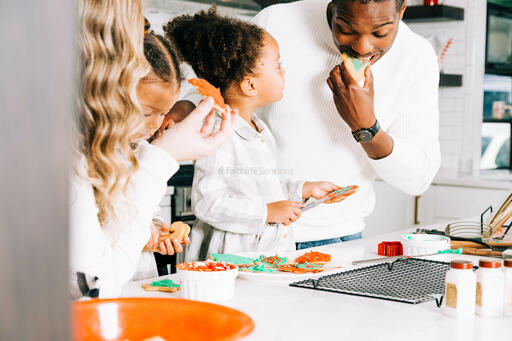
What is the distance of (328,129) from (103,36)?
4.75 feet

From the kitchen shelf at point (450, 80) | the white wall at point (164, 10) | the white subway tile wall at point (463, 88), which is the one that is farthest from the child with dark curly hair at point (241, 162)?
the white subway tile wall at point (463, 88)

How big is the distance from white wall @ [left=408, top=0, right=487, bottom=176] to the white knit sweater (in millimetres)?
2373

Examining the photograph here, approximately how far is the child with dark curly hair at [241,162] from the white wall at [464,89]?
2659mm

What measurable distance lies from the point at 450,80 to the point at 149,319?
4037 millimetres

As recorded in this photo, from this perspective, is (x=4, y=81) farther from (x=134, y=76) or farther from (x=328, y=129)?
(x=328, y=129)

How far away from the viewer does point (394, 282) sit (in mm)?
1574

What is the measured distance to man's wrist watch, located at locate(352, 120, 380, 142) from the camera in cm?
226

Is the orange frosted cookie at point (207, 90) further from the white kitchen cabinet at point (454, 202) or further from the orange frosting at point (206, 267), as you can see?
the white kitchen cabinet at point (454, 202)

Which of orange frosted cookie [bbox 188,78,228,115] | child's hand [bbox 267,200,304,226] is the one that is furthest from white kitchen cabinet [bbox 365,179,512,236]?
orange frosted cookie [bbox 188,78,228,115]

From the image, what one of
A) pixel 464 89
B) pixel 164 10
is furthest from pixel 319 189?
pixel 464 89

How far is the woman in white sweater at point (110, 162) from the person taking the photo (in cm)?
113

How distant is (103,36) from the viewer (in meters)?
1.14

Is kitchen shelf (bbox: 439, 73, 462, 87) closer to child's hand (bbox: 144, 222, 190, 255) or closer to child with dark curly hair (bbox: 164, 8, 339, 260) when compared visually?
child with dark curly hair (bbox: 164, 8, 339, 260)

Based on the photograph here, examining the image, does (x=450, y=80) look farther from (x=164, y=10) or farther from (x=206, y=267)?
(x=206, y=267)
